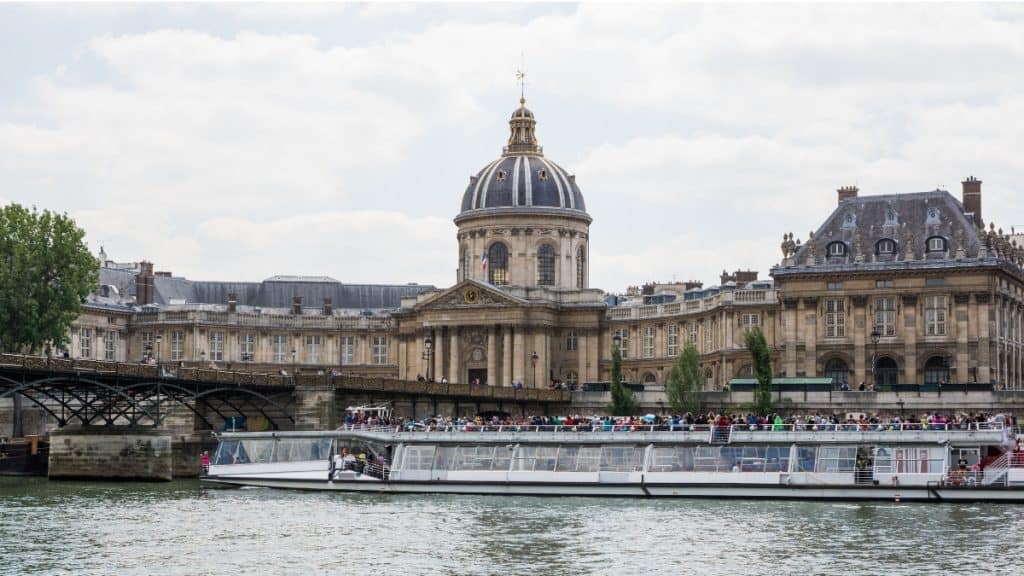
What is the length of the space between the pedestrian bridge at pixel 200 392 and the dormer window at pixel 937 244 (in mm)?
28583

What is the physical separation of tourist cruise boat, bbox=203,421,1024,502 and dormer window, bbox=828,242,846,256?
42337 millimetres

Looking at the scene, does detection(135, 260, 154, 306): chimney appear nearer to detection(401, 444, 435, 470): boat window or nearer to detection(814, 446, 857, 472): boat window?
detection(401, 444, 435, 470): boat window

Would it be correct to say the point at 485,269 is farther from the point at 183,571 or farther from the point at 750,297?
the point at 183,571

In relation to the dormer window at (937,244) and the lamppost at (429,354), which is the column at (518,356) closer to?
the lamppost at (429,354)

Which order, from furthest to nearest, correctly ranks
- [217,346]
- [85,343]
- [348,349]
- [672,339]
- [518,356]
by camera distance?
[348,349]
[217,346]
[85,343]
[518,356]
[672,339]

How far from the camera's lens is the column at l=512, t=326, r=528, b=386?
479 ft

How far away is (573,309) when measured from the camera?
151 metres

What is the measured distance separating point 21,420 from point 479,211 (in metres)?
50.0

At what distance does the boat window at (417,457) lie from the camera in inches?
3167

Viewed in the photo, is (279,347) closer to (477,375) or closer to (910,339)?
(477,375)

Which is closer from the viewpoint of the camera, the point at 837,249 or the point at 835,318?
the point at 835,318

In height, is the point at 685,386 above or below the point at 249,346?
below

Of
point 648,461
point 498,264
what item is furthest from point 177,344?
point 648,461

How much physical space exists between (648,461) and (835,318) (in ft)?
159
